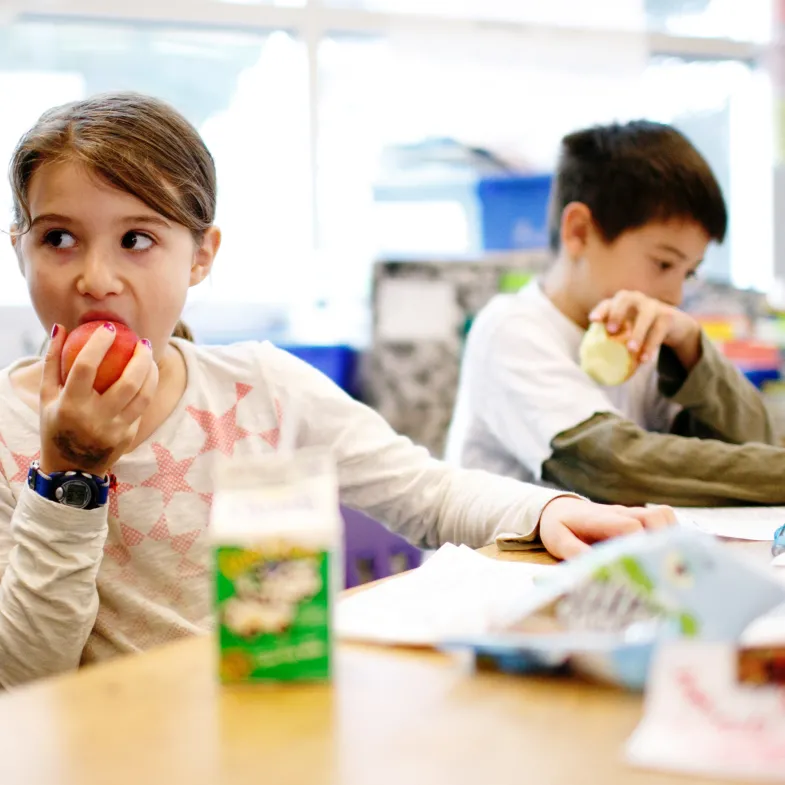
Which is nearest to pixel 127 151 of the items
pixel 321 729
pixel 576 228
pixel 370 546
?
pixel 321 729

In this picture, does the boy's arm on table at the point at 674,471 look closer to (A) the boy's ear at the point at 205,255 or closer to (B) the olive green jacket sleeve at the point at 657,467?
(B) the olive green jacket sleeve at the point at 657,467

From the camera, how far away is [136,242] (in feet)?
3.20

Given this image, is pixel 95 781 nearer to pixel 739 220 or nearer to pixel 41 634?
pixel 41 634

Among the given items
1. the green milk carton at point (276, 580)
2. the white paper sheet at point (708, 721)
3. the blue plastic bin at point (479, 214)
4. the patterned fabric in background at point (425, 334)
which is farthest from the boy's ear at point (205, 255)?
the blue plastic bin at point (479, 214)

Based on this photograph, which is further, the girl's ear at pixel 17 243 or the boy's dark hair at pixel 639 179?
the boy's dark hair at pixel 639 179

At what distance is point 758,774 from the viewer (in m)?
0.44

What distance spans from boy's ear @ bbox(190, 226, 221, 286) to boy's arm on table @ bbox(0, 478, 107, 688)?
41 centimetres

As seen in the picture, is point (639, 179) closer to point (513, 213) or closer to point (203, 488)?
point (203, 488)

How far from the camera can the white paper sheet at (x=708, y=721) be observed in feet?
1.47

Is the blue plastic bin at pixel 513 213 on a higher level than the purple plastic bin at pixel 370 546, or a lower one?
higher

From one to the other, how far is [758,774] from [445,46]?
2960mm

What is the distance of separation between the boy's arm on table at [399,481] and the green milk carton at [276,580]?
403 millimetres

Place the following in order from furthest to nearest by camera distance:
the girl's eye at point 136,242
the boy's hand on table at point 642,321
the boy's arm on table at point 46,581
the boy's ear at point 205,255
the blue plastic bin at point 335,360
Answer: the blue plastic bin at point 335,360 < the boy's hand on table at point 642,321 < the boy's ear at point 205,255 < the girl's eye at point 136,242 < the boy's arm on table at point 46,581

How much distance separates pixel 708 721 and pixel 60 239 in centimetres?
73
